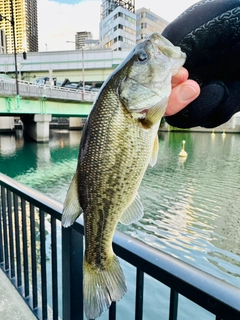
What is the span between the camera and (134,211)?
1037mm

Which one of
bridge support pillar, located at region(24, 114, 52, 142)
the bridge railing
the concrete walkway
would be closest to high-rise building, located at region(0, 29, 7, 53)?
bridge support pillar, located at region(24, 114, 52, 142)

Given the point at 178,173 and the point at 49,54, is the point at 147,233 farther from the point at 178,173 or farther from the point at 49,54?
the point at 49,54

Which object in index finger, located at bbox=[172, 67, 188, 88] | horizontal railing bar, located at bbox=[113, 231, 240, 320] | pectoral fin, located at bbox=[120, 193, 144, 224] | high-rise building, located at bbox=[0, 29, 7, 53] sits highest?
high-rise building, located at bbox=[0, 29, 7, 53]

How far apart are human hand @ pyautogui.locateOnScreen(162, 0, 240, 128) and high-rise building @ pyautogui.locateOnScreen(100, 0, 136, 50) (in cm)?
5623

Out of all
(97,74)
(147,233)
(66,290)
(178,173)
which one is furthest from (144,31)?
(66,290)

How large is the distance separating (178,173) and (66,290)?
11.7 meters

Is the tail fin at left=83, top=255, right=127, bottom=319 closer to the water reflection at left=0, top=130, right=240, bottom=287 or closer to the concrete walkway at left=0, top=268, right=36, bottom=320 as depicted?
the concrete walkway at left=0, top=268, right=36, bottom=320

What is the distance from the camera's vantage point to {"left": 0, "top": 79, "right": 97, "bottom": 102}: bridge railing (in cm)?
1844

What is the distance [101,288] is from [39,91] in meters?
21.7

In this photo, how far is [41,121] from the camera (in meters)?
24.1

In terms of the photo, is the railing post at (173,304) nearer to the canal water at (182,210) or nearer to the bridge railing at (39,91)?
the canal water at (182,210)

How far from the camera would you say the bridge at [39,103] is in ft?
61.3

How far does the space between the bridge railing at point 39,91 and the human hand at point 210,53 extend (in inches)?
656

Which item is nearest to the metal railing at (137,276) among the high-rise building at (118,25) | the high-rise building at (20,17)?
the high-rise building at (20,17)
